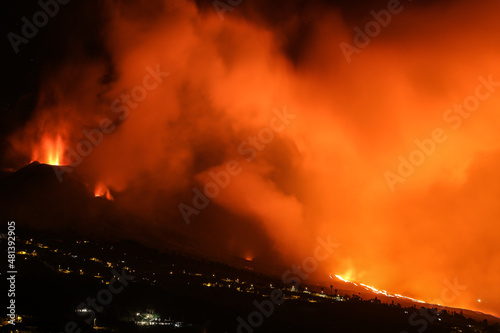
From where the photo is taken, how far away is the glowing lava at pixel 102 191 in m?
86.3

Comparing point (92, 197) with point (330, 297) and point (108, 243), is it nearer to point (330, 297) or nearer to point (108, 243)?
point (108, 243)

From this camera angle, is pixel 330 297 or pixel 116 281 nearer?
pixel 116 281

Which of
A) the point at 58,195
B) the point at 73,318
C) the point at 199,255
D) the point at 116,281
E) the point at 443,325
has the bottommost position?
the point at 443,325

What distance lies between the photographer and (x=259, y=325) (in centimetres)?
3397

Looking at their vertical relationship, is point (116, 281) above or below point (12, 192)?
below

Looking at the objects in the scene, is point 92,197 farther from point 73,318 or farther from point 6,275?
point 73,318

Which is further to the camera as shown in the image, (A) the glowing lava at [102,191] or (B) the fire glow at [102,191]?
(A) the glowing lava at [102,191]

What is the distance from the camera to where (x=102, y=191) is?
87.8 m

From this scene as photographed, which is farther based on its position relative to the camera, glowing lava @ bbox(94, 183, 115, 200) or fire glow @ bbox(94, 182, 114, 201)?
glowing lava @ bbox(94, 183, 115, 200)

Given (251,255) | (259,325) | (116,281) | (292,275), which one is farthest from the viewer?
(251,255)

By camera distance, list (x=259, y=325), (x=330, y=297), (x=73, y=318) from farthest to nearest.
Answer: (x=330, y=297), (x=259, y=325), (x=73, y=318)

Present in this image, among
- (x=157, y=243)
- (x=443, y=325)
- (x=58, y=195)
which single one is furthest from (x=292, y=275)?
(x=58, y=195)

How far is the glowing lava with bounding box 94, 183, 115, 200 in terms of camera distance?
86275 mm

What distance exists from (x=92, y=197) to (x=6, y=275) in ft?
144
